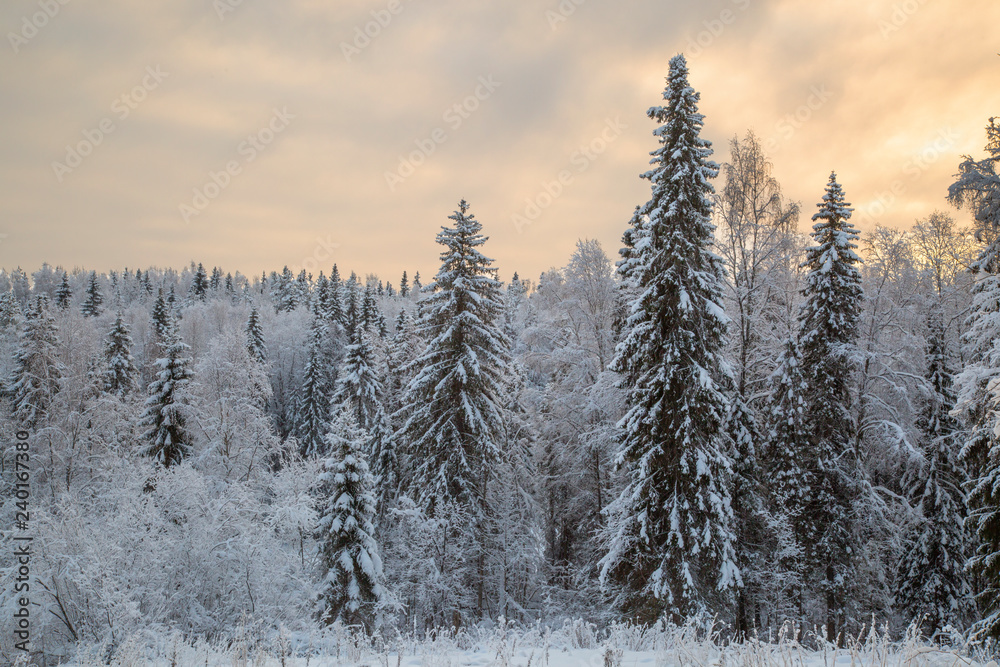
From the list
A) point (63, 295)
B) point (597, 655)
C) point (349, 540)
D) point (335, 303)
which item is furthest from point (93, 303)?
point (597, 655)

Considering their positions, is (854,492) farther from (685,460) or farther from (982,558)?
(685,460)

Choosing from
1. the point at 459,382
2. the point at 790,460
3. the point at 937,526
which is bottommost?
the point at 937,526

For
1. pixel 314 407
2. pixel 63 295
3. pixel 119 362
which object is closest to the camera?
pixel 119 362

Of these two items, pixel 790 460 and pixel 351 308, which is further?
pixel 351 308

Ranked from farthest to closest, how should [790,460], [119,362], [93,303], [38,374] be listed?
[93,303] → [119,362] → [38,374] → [790,460]

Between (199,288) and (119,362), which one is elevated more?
(199,288)

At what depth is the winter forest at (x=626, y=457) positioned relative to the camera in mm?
12406

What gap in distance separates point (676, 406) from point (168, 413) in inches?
1000

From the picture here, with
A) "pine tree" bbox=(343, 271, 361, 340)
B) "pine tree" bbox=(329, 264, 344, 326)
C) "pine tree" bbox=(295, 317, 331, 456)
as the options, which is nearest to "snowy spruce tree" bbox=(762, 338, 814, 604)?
"pine tree" bbox=(295, 317, 331, 456)

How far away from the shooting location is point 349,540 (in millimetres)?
18219

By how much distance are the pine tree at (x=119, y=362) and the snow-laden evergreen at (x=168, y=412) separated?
12.0 metres

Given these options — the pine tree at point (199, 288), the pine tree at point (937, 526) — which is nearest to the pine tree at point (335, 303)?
the pine tree at point (199, 288)

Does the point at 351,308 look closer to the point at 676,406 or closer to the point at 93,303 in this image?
the point at 93,303

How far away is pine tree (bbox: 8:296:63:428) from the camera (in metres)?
24.8
